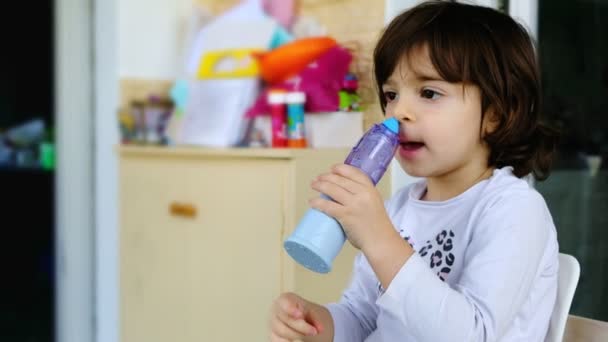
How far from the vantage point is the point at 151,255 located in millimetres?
1882

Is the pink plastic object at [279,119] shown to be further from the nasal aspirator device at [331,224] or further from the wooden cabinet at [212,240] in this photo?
the nasal aspirator device at [331,224]

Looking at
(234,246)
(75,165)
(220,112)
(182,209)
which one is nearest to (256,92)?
(220,112)

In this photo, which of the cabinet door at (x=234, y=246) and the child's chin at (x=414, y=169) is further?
the cabinet door at (x=234, y=246)

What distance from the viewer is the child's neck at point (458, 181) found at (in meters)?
0.91

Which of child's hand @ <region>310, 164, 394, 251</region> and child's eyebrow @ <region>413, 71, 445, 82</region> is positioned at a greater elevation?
child's eyebrow @ <region>413, 71, 445, 82</region>

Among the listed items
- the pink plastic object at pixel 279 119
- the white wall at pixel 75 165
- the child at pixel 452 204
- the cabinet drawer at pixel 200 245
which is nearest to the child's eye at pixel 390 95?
the child at pixel 452 204

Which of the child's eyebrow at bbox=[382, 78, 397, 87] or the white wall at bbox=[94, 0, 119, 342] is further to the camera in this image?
the white wall at bbox=[94, 0, 119, 342]

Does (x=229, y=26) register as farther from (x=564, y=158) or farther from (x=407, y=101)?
(x=407, y=101)

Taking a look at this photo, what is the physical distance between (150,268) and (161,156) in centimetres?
31

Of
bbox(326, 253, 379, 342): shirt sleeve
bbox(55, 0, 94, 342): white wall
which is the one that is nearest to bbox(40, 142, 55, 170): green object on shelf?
bbox(55, 0, 94, 342): white wall

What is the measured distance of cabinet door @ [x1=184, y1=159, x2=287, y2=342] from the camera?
4.60 feet

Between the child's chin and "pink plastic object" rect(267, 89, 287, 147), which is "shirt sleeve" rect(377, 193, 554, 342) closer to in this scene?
the child's chin

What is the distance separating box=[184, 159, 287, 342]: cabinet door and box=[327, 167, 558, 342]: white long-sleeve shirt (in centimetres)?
44

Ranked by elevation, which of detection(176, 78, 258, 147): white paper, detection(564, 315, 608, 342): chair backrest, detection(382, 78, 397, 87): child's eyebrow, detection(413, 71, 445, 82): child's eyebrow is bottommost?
detection(564, 315, 608, 342): chair backrest
